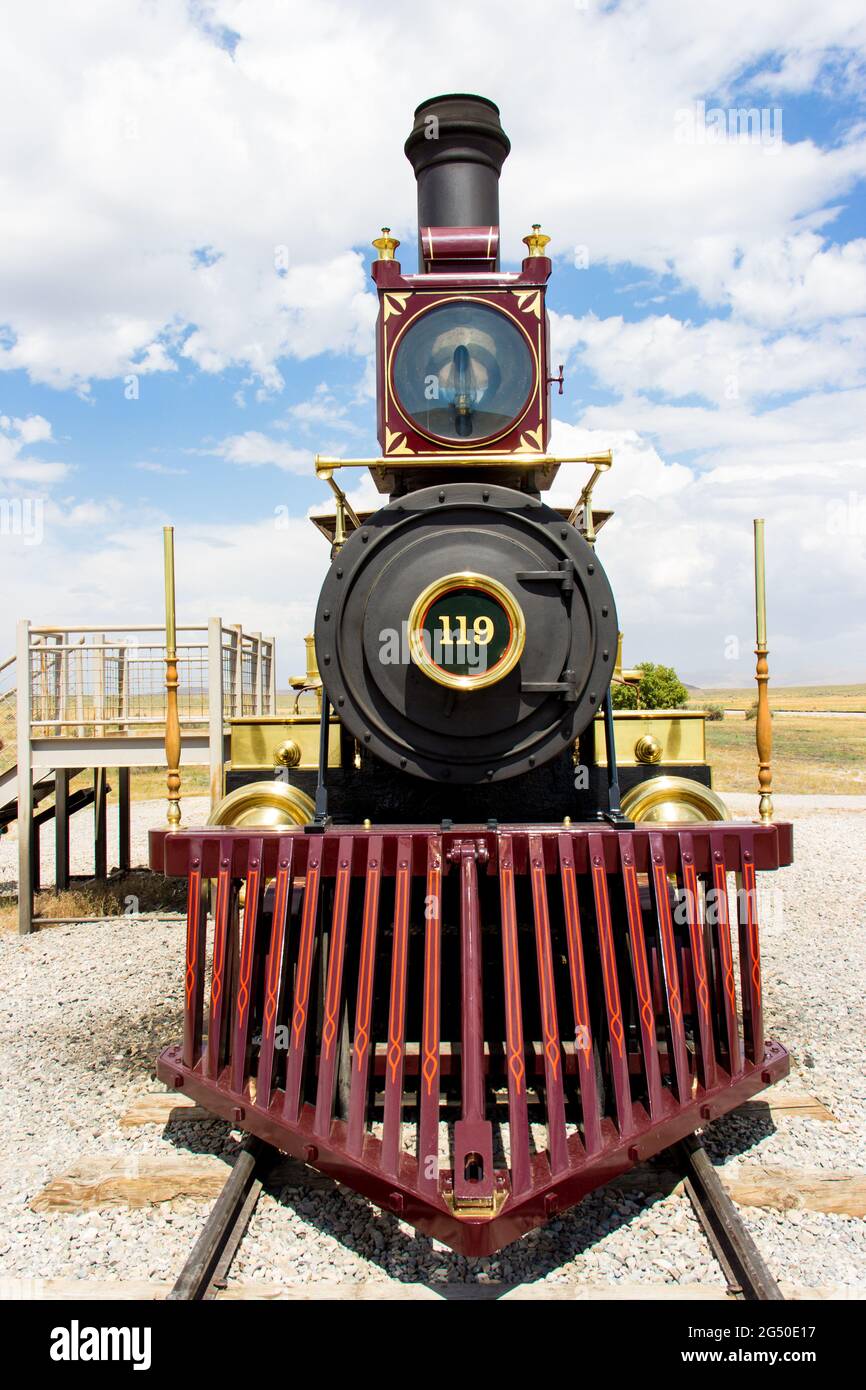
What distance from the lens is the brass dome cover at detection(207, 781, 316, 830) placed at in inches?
193

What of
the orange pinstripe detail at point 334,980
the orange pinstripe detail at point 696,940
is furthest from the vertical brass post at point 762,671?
the orange pinstripe detail at point 334,980

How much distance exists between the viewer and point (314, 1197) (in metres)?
3.90

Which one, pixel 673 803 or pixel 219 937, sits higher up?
pixel 673 803

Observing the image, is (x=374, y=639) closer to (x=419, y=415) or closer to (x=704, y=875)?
(x=419, y=415)

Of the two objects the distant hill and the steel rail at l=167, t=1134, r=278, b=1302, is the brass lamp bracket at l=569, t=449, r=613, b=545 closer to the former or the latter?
the steel rail at l=167, t=1134, r=278, b=1302

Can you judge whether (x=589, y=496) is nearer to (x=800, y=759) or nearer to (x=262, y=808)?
(x=262, y=808)

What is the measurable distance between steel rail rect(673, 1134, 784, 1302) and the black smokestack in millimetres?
5146

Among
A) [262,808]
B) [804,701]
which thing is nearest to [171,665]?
[262,808]

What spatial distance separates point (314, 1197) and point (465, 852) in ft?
5.10

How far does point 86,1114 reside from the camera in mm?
4797

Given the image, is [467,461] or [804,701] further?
[804,701]

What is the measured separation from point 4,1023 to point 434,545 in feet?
15.3

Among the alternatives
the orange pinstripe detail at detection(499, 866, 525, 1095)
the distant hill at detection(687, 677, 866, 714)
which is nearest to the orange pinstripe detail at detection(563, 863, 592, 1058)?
the orange pinstripe detail at detection(499, 866, 525, 1095)
